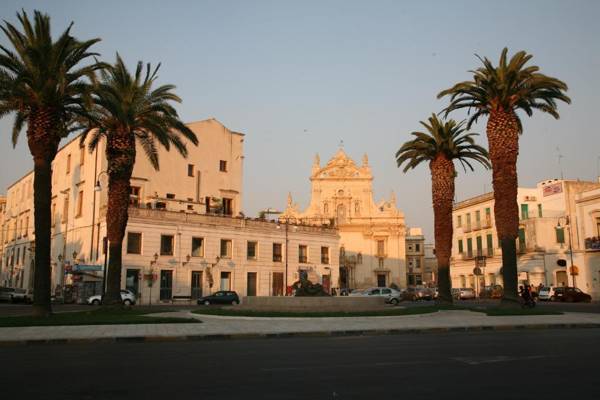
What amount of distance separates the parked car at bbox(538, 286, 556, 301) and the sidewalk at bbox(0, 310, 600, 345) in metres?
26.2

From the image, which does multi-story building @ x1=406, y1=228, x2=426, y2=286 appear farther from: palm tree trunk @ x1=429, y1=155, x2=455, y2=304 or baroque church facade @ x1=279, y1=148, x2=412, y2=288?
palm tree trunk @ x1=429, y1=155, x2=455, y2=304

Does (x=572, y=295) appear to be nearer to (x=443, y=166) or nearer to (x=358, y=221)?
(x=443, y=166)

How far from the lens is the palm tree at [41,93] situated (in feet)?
80.1

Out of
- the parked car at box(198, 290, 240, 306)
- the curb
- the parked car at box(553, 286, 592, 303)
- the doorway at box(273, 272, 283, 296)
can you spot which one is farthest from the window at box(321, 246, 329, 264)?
the curb

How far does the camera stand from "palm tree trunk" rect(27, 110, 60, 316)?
80.3ft

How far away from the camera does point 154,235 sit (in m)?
47.1

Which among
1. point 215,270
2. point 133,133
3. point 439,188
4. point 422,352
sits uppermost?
point 133,133

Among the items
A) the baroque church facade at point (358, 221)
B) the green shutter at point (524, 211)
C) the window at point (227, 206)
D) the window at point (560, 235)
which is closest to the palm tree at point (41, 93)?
the window at point (227, 206)

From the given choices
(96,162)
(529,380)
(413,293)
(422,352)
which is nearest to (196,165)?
(96,162)

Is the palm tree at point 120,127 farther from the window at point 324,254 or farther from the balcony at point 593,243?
the balcony at point 593,243

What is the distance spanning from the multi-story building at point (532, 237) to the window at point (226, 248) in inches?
897

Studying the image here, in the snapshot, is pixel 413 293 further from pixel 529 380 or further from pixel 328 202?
pixel 529 380

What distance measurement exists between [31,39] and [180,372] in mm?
20208

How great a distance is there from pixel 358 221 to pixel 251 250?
125 ft
